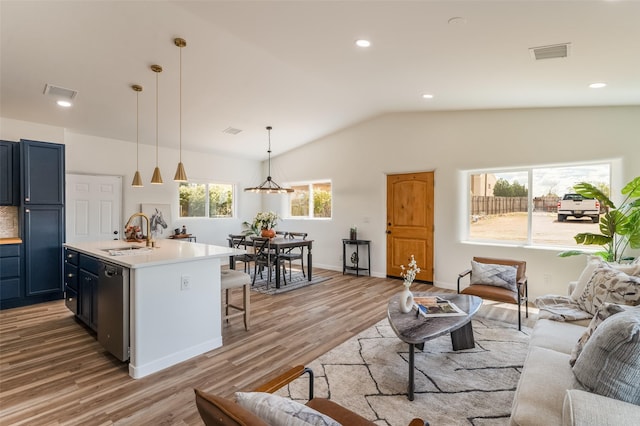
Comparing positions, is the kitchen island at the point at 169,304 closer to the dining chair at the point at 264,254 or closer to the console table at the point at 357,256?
the dining chair at the point at 264,254

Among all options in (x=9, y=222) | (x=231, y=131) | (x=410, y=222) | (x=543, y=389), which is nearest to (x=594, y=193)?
(x=410, y=222)

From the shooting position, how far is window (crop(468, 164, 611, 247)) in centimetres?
445

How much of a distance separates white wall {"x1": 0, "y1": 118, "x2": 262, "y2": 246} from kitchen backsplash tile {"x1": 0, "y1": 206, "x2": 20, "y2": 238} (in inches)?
40.3

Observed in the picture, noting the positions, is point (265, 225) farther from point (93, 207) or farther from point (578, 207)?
point (578, 207)

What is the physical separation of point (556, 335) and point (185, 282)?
312 cm

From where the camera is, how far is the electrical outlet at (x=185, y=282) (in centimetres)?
290

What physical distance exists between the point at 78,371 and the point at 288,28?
145 inches

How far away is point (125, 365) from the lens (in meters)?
2.77

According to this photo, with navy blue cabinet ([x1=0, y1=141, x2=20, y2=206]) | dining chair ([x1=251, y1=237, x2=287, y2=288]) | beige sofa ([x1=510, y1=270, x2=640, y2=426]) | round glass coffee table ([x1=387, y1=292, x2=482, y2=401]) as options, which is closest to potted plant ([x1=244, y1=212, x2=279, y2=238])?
dining chair ([x1=251, y1=237, x2=287, y2=288])

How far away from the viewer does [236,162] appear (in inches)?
316

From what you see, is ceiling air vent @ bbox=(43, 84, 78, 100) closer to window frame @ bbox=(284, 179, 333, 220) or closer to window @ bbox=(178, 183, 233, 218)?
window @ bbox=(178, 183, 233, 218)

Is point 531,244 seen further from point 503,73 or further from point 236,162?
point 236,162

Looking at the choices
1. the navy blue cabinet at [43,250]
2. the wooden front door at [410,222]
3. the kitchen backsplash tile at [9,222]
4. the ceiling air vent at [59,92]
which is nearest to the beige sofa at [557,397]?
the wooden front door at [410,222]

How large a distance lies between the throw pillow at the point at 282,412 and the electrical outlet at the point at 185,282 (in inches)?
82.5
